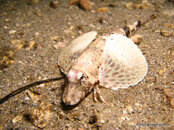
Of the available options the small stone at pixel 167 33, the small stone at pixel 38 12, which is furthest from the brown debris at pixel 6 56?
the small stone at pixel 167 33

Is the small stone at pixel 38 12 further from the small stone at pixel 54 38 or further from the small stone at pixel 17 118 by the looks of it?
the small stone at pixel 17 118

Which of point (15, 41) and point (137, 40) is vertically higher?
point (137, 40)

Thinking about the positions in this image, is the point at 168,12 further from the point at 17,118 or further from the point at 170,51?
the point at 17,118

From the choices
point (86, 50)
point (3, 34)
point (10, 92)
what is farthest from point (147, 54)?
point (3, 34)

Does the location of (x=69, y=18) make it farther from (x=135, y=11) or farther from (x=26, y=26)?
(x=135, y=11)

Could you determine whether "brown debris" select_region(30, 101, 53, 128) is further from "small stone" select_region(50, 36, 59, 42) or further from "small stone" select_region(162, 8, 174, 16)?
"small stone" select_region(162, 8, 174, 16)

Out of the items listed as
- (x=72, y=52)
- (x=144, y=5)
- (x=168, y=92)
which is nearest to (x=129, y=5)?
(x=144, y=5)
